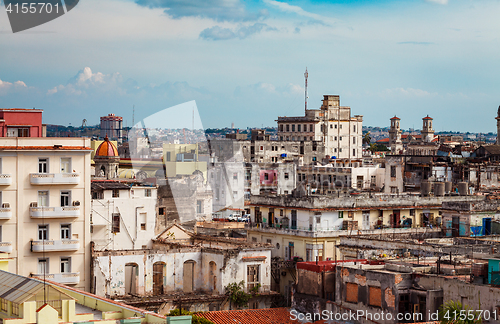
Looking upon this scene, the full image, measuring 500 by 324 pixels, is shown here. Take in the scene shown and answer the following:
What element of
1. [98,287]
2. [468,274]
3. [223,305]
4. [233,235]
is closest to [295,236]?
[233,235]

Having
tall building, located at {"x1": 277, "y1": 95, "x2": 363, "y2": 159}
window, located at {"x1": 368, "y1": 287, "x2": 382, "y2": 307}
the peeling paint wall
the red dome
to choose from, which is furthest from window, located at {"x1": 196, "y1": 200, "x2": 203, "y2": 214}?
tall building, located at {"x1": 277, "y1": 95, "x2": 363, "y2": 159}

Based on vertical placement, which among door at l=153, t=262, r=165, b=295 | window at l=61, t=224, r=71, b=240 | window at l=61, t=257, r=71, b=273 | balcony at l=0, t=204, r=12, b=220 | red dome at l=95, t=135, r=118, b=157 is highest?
red dome at l=95, t=135, r=118, b=157

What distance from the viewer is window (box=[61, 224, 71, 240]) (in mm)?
46031

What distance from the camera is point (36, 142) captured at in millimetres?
45938

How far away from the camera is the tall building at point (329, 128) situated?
143125 mm

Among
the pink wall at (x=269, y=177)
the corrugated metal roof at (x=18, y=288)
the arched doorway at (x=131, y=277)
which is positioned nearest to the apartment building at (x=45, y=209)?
the arched doorway at (x=131, y=277)

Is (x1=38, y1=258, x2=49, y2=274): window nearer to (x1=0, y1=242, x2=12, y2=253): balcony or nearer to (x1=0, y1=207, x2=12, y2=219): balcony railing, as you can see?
(x1=0, y1=242, x2=12, y2=253): balcony

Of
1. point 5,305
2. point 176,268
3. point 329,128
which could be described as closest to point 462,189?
point 176,268

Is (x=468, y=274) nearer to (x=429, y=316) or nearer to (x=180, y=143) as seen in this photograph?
(x=429, y=316)

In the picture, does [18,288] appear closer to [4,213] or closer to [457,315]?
[457,315]

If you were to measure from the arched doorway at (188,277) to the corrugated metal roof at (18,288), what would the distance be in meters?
22.3

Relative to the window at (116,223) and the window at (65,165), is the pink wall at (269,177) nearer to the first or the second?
the window at (116,223)

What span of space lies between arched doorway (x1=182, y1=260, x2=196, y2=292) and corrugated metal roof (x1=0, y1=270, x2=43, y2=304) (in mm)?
22315

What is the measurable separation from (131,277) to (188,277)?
3587 mm
